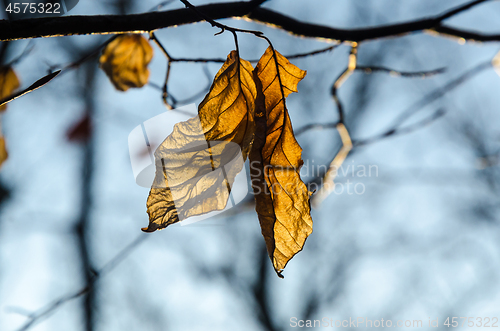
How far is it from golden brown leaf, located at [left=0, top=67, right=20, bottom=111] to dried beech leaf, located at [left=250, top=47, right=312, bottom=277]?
2.18 feet

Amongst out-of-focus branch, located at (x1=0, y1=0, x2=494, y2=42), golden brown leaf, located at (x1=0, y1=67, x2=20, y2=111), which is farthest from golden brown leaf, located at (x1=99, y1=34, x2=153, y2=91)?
out-of-focus branch, located at (x1=0, y1=0, x2=494, y2=42)

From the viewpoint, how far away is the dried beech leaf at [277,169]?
320mm

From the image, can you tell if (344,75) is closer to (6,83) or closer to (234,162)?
(234,162)

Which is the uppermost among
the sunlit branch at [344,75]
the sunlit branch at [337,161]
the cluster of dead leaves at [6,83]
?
the cluster of dead leaves at [6,83]

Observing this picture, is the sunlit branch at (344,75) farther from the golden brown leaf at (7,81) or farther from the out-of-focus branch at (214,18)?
the golden brown leaf at (7,81)

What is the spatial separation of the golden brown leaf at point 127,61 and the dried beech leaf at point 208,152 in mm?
508

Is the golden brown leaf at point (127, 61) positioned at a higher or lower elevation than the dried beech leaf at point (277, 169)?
higher

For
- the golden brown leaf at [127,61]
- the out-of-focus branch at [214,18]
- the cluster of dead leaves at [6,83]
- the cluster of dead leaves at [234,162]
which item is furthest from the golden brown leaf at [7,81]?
the cluster of dead leaves at [234,162]

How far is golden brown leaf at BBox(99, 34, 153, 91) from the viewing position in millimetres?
727

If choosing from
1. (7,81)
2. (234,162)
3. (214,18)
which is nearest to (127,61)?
(7,81)

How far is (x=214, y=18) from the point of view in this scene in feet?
1.23

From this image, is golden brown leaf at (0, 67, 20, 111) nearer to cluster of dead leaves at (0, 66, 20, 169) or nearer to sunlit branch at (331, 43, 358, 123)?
cluster of dead leaves at (0, 66, 20, 169)

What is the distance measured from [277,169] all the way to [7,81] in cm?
73

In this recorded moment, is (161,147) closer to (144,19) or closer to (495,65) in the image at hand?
(144,19)
